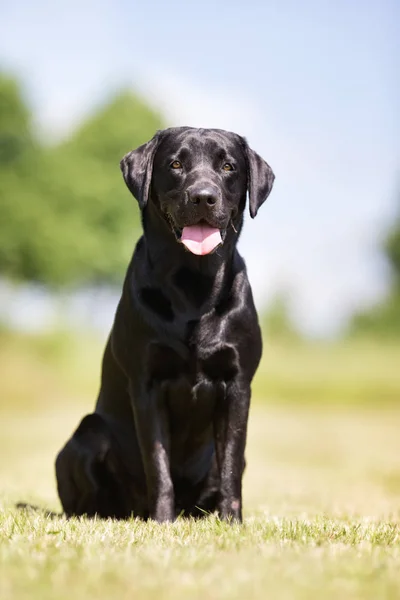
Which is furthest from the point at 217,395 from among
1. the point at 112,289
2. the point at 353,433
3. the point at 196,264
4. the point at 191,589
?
the point at 112,289

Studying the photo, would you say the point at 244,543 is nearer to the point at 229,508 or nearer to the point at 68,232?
the point at 229,508

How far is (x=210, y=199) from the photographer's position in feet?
12.5

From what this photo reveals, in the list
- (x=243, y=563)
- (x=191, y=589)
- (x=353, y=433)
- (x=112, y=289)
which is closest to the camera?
(x=191, y=589)

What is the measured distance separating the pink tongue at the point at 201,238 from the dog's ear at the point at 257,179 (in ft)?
0.96

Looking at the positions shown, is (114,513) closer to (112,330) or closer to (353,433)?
(112,330)

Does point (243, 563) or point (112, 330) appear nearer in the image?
point (243, 563)

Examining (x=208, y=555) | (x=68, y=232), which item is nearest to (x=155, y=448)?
(x=208, y=555)

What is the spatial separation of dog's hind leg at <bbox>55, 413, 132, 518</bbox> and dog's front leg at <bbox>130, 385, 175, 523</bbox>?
444mm

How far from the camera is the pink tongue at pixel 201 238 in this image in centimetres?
389

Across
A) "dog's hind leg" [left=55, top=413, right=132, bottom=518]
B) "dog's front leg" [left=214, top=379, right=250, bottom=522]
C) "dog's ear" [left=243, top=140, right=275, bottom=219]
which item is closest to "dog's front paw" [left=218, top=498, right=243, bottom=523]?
"dog's front leg" [left=214, top=379, right=250, bottom=522]

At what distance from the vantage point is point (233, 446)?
3.99 m

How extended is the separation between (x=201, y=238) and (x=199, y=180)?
0.25m

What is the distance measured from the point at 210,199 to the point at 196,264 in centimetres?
37

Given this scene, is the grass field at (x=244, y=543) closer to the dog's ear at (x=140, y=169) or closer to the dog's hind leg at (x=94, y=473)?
the dog's hind leg at (x=94, y=473)
